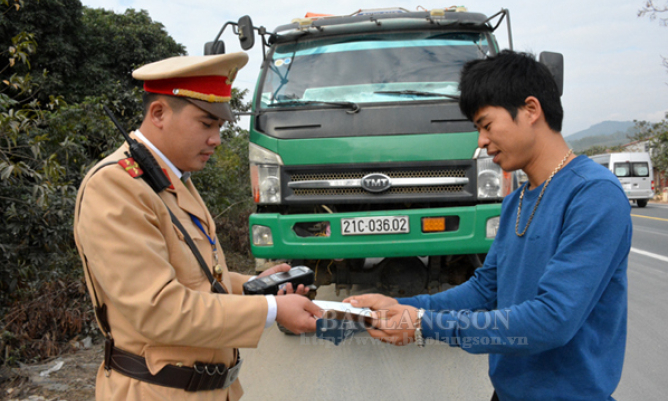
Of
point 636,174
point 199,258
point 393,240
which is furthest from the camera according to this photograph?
point 636,174

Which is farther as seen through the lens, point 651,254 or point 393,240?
point 651,254

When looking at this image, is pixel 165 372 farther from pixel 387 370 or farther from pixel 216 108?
pixel 387 370

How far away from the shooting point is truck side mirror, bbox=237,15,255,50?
4.37 meters

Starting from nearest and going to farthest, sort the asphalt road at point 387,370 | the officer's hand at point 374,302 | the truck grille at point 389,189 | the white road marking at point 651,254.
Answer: the officer's hand at point 374,302 < the asphalt road at point 387,370 < the truck grille at point 389,189 < the white road marking at point 651,254

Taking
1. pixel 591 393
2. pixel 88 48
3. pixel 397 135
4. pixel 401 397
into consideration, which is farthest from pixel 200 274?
pixel 88 48

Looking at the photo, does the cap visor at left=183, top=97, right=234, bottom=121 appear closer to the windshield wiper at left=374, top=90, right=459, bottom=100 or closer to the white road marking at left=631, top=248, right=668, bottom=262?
the windshield wiper at left=374, top=90, right=459, bottom=100

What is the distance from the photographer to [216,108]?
69.2 inches

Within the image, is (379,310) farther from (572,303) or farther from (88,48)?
(88,48)

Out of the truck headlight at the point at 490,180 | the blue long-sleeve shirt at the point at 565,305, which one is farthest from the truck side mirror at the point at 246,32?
the blue long-sleeve shirt at the point at 565,305

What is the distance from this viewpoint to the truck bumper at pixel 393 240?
3900mm

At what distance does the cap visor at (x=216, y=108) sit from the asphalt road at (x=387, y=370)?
2.19m

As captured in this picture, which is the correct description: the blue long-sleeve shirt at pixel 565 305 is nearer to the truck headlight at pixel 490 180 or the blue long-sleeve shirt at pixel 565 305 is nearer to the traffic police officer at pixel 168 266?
the traffic police officer at pixel 168 266

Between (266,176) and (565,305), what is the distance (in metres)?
3.10

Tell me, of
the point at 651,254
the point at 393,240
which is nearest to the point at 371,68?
the point at 393,240
